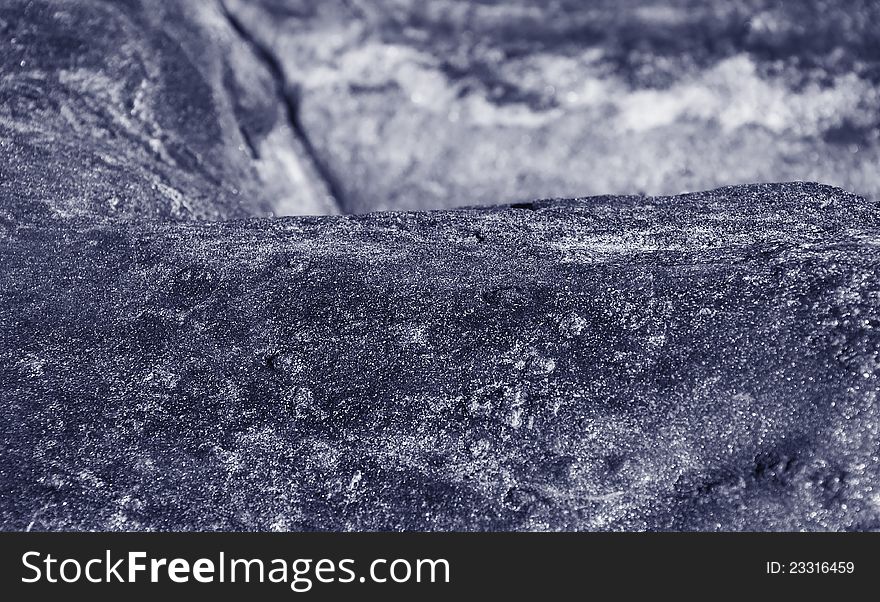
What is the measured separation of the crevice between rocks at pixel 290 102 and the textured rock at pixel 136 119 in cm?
9

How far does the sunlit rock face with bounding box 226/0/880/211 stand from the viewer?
259 cm

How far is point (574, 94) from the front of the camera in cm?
266

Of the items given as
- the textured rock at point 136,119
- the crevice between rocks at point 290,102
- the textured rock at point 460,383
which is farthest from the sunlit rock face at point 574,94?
the textured rock at point 460,383

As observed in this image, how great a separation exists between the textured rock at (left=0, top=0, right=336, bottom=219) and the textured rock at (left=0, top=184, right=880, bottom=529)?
0.36 metres

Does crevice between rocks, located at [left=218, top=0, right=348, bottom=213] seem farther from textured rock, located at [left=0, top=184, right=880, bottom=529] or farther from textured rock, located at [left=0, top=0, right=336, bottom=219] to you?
textured rock, located at [left=0, top=184, right=880, bottom=529]

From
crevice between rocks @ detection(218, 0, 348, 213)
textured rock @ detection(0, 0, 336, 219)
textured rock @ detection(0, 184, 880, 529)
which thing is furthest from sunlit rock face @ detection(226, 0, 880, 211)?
textured rock @ detection(0, 184, 880, 529)

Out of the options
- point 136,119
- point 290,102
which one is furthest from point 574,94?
point 136,119

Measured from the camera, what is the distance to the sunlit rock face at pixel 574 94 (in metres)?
2.59

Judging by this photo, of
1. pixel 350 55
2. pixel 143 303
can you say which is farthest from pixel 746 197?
pixel 350 55

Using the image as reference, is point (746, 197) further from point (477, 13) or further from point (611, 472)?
point (477, 13)

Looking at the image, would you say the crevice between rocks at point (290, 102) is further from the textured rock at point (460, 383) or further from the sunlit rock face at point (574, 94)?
the textured rock at point (460, 383)

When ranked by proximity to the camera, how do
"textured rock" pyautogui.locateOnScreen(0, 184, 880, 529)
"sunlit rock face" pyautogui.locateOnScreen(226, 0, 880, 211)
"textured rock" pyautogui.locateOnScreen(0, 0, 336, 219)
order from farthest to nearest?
"sunlit rock face" pyautogui.locateOnScreen(226, 0, 880, 211) < "textured rock" pyautogui.locateOnScreen(0, 0, 336, 219) < "textured rock" pyautogui.locateOnScreen(0, 184, 880, 529)

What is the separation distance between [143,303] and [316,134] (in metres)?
1.49

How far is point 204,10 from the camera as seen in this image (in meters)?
2.48
